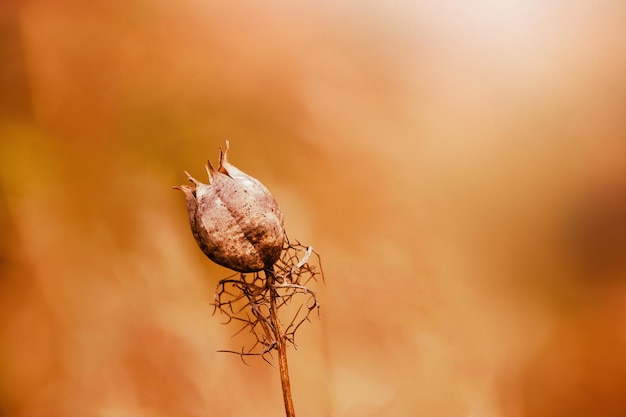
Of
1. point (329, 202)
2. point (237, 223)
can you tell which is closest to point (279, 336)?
point (237, 223)

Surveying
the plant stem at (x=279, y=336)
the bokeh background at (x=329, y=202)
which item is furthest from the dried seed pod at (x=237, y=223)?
the bokeh background at (x=329, y=202)

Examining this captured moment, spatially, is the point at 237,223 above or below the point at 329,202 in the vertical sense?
below

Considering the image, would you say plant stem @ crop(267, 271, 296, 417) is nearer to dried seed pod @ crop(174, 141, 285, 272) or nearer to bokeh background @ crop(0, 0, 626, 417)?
dried seed pod @ crop(174, 141, 285, 272)

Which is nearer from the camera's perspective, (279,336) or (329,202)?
(279,336)

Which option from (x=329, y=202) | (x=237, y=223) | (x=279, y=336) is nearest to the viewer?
(x=237, y=223)

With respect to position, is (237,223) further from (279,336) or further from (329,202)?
(329,202)

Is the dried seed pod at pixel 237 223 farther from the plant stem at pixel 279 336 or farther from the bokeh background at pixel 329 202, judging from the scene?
the bokeh background at pixel 329 202

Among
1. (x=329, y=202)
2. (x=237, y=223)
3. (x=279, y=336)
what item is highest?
(x=329, y=202)
